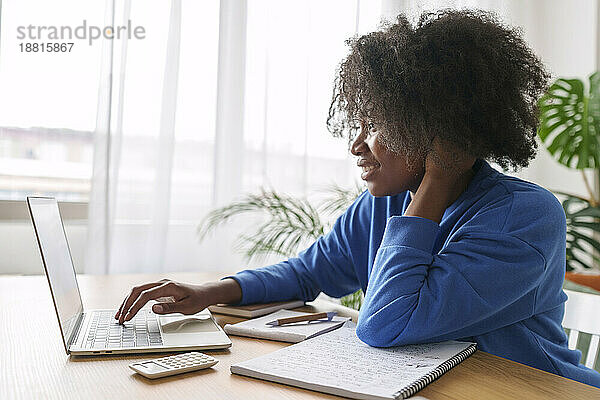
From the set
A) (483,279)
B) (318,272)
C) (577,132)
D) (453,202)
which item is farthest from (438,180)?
(577,132)

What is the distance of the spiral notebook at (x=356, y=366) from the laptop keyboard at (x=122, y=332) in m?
0.19

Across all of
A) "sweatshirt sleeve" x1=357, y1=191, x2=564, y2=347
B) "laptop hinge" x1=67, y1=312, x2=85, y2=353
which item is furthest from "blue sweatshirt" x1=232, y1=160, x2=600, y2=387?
"laptop hinge" x1=67, y1=312, x2=85, y2=353

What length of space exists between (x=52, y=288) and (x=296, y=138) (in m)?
1.84

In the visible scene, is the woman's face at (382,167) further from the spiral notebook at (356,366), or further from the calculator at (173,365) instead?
the calculator at (173,365)

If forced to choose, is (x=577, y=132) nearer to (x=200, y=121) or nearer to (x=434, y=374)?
(x=200, y=121)

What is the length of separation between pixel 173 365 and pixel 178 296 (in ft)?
0.97

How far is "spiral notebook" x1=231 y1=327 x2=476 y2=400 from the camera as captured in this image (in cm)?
66

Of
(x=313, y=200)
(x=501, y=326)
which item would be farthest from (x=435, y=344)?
(x=313, y=200)

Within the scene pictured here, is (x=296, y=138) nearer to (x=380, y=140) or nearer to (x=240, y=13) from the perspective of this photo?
(x=240, y=13)

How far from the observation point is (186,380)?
2.30 feet

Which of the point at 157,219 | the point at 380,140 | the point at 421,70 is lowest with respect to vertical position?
the point at 157,219

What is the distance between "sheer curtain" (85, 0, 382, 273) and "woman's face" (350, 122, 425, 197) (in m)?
1.33

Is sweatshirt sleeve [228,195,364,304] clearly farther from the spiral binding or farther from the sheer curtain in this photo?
the sheer curtain

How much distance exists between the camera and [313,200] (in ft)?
8.57
